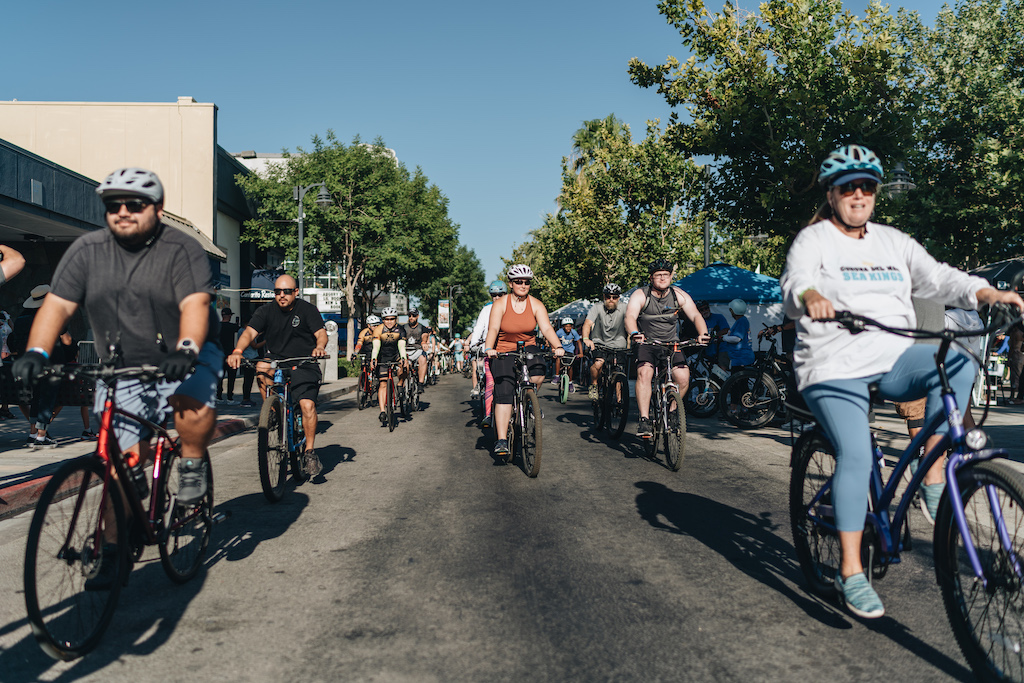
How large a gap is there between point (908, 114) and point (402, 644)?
49.8 ft

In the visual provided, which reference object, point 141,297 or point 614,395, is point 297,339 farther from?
point 614,395

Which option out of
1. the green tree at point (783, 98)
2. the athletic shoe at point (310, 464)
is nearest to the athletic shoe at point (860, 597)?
the athletic shoe at point (310, 464)

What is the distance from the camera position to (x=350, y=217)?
3891cm

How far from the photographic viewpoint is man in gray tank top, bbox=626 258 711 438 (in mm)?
8031

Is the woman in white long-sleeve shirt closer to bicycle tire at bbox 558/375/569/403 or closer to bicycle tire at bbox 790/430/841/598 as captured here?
bicycle tire at bbox 790/430/841/598

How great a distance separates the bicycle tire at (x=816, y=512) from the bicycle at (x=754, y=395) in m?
7.17

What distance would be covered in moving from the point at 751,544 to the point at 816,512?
1.25 metres

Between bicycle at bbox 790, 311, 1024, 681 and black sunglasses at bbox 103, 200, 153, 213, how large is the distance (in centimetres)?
293

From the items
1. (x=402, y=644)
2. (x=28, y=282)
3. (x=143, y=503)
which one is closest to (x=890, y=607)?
(x=402, y=644)

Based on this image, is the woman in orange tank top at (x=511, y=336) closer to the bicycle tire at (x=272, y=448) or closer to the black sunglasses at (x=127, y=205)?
the bicycle tire at (x=272, y=448)

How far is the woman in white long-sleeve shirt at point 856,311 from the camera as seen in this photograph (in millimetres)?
3154

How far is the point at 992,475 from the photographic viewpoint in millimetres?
2730

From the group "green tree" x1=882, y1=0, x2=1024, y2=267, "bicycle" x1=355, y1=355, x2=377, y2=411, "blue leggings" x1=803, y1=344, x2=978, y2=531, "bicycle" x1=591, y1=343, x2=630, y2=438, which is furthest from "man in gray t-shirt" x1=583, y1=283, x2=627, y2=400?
"green tree" x1=882, y1=0, x2=1024, y2=267

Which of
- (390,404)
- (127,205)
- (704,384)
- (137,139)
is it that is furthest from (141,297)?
(137,139)
